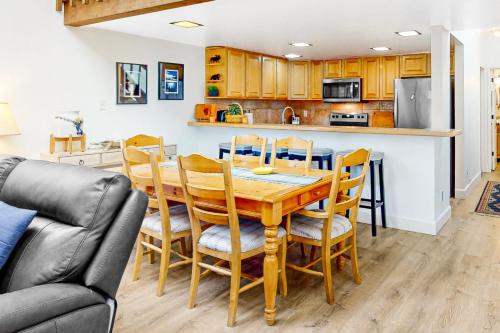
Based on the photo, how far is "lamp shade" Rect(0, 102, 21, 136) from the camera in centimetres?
378

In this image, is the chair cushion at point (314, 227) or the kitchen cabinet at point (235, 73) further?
the kitchen cabinet at point (235, 73)

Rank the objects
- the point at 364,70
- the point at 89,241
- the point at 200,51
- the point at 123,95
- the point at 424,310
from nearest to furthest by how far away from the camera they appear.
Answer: the point at 89,241 → the point at 424,310 → the point at 123,95 → the point at 200,51 → the point at 364,70

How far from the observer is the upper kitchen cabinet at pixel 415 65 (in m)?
6.93

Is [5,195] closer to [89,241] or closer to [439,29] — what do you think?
[89,241]

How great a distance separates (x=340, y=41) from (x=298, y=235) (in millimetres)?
3713

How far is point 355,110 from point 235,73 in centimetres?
256

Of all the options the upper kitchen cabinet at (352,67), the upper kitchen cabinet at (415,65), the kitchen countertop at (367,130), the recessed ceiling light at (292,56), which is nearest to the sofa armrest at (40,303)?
the kitchen countertop at (367,130)

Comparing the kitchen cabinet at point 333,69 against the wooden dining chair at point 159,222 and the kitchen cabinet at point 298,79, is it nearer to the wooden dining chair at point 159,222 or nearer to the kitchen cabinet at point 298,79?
the kitchen cabinet at point 298,79

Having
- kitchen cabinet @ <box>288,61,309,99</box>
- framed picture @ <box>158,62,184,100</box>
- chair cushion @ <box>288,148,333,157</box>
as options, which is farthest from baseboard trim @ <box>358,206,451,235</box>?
kitchen cabinet @ <box>288,61,309,99</box>

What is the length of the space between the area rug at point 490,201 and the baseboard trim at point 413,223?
0.82m

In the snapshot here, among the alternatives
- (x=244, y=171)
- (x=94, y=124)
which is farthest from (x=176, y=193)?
(x=94, y=124)

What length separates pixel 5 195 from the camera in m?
2.16

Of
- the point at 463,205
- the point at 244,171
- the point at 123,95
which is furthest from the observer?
the point at 463,205

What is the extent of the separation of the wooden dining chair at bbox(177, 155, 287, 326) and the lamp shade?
2.04 meters
